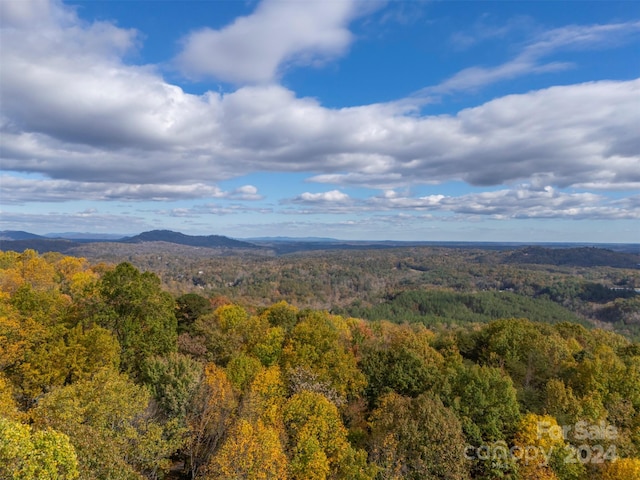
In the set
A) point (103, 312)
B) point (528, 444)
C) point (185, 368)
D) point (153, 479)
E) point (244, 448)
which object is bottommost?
point (153, 479)

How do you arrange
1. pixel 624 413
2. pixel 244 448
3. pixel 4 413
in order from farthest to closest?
1. pixel 624 413
2. pixel 244 448
3. pixel 4 413

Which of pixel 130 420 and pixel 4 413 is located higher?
pixel 4 413

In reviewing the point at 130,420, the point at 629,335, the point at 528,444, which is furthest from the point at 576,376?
the point at 629,335

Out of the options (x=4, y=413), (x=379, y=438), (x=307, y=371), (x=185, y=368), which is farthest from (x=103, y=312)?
(x=379, y=438)

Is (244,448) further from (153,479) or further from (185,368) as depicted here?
(185,368)

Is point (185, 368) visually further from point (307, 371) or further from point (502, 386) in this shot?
point (502, 386)

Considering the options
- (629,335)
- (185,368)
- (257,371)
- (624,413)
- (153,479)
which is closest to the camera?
(153,479)

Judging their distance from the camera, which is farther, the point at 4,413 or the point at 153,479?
the point at 153,479
